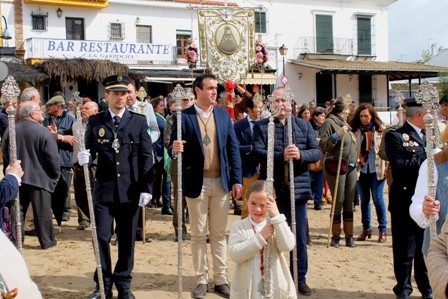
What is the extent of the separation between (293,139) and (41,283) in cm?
310

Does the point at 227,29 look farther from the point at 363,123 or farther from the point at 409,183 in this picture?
the point at 409,183

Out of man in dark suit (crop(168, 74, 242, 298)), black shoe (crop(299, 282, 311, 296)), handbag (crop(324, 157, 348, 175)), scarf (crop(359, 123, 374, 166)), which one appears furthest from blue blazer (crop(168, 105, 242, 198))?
scarf (crop(359, 123, 374, 166))

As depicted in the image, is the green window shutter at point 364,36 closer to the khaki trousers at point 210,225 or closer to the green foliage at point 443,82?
the green foliage at point 443,82

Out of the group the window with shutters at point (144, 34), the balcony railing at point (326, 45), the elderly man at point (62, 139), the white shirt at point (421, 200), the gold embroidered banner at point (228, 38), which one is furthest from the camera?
the balcony railing at point (326, 45)

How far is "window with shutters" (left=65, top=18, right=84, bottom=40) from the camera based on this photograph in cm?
2989

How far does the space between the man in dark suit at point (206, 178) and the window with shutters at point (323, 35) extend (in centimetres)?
3123

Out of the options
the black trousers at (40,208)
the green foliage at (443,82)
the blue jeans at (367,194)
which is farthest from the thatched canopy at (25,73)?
the green foliage at (443,82)

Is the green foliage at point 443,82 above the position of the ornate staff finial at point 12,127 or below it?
above

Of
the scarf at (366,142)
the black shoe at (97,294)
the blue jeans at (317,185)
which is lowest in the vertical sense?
the black shoe at (97,294)

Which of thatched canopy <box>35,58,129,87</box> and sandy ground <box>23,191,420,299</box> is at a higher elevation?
thatched canopy <box>35,58,129,87</box>

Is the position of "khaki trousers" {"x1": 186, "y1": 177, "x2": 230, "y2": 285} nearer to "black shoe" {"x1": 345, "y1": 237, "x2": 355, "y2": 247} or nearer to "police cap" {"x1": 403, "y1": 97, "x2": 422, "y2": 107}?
"police cap" {"x1": 403, "y1": 97, "x2": 422, "y2": 107}

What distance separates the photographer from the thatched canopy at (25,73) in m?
21.5

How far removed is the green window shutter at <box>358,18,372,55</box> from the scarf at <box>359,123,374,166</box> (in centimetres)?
3058

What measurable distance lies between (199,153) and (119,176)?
828mm
